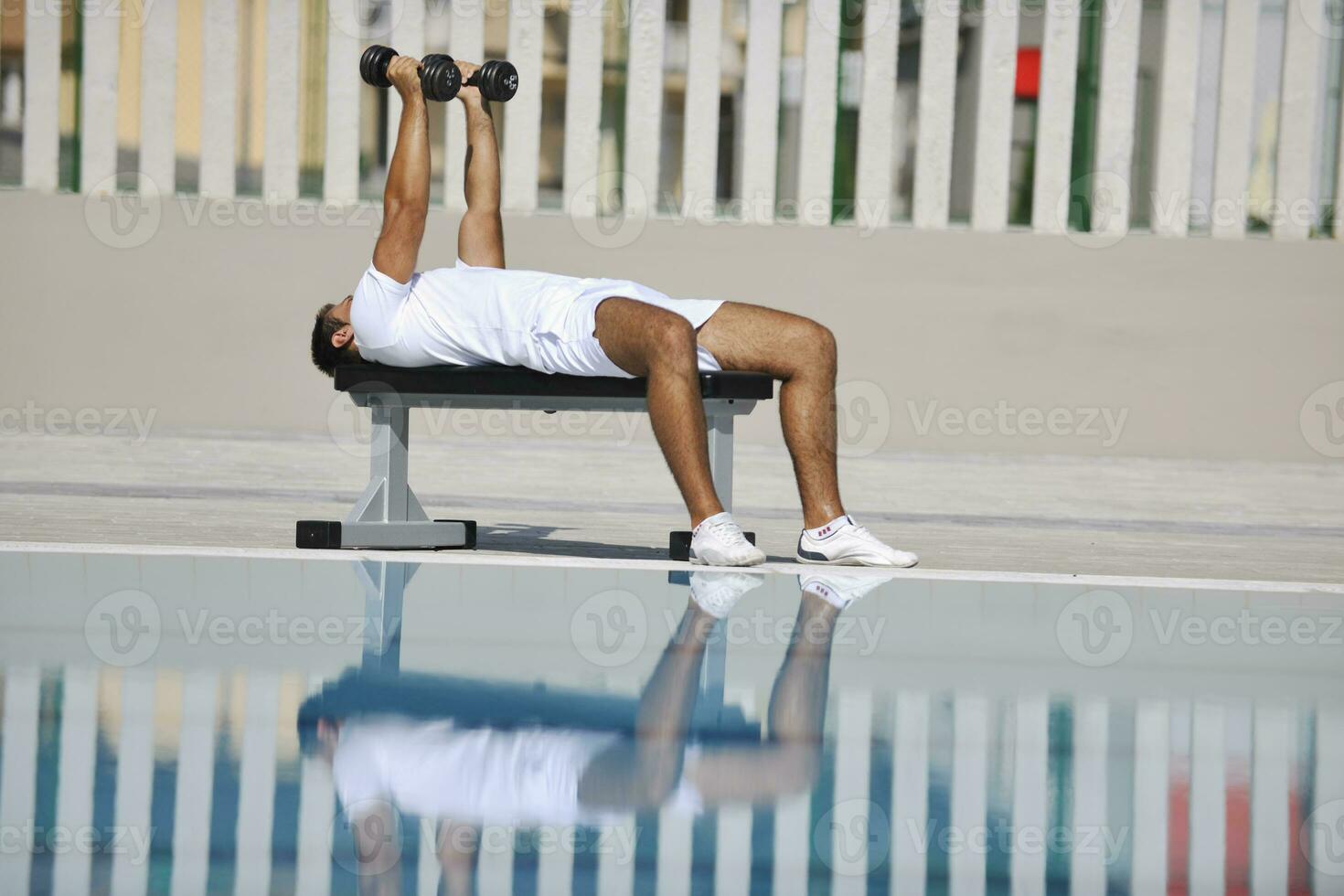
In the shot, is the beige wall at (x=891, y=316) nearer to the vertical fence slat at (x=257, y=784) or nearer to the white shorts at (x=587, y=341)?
the white shorts at (x=587, y=341)

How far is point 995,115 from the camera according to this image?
7.56 meters

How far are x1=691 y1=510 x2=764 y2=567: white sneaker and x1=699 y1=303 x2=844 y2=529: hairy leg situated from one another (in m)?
0.16

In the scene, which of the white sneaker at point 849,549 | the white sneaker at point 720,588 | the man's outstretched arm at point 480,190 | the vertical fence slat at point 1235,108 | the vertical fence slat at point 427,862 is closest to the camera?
the vertical fence slat at point 427,862

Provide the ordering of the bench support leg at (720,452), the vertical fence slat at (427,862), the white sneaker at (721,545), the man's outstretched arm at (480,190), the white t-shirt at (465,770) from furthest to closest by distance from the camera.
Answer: the man's outstretched arm at (480,190) < the bench support leg at (720,452) < the white sneaker at (721,545) < the white t-shirt at (465,770) < the vertical fence slat at (427,862)

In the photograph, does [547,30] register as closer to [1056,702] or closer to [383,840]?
[1056,702]

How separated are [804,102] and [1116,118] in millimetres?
1433

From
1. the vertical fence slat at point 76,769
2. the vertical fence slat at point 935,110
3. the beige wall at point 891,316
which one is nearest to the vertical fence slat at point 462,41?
the beige wall at point 891,316

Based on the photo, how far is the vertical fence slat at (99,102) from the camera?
7523 mm

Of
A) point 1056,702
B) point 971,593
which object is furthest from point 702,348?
point 1056,702

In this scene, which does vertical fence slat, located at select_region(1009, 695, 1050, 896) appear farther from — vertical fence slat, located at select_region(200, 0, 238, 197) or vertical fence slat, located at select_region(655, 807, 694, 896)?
vertical fence slat, located at select_region(200, 0, 238, 197)

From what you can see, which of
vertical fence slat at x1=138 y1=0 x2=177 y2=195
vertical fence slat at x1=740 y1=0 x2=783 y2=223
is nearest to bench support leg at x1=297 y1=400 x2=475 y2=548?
vertical fence slat at x1=740 y1=0 x2=783 y2=223

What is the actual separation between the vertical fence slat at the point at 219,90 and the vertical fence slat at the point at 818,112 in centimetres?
Answer: 259

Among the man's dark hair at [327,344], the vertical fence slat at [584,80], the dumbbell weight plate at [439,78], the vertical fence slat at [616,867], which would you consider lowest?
the vertical fence slat at [616,867]

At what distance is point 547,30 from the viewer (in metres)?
7.62
